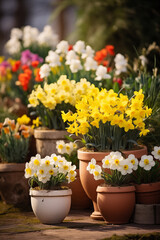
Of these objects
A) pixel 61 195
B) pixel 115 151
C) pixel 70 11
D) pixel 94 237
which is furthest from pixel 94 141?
pixel 70 11

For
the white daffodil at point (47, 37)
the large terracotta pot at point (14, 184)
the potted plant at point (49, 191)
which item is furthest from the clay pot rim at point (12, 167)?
the white daffodil at point (47, 37)

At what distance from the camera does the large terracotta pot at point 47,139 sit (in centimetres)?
416

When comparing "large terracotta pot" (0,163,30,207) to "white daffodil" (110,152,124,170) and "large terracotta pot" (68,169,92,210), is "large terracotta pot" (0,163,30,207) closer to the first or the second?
"large terracotta pot" (68,169,92,210)

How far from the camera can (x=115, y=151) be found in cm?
352

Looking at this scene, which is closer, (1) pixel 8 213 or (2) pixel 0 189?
(1) pixel 8 213

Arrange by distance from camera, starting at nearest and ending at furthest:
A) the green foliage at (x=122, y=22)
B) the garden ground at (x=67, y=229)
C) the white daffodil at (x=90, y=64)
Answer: the garden ground at (x=67, y=229)
the white daffodil at (x=90, y=64)
the green foliage at (x=122, y=22)

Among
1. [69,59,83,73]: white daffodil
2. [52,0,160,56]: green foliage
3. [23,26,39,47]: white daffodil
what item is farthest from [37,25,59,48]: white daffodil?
[69,59,83,73]: white daffodil

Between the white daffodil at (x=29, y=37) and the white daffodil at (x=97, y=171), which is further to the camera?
the white daffodil at (x=29, y=37)

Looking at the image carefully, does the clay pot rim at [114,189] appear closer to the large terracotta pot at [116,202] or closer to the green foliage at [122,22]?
the large terracotta pot at [116,202]

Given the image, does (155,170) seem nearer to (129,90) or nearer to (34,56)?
(129,90)

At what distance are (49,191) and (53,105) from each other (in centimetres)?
86

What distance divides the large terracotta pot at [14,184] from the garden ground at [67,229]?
0.37m

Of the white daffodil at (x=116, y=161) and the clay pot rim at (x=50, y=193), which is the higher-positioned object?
the white daffodil at (x=116, y=161)

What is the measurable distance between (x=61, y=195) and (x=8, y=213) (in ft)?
2.19
